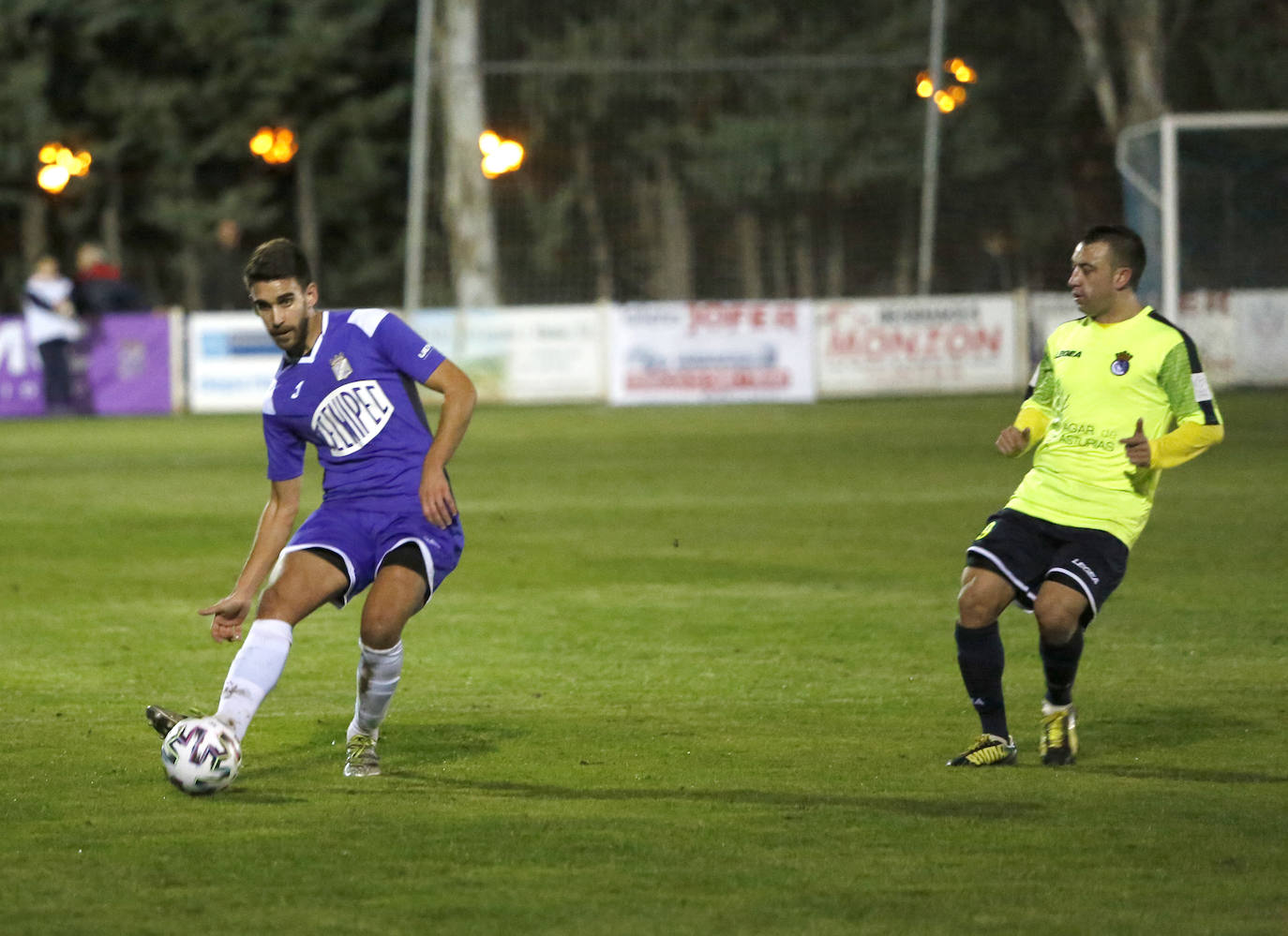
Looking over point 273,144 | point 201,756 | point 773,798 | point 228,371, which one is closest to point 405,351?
point 201,756

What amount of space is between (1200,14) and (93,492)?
32.5 metres

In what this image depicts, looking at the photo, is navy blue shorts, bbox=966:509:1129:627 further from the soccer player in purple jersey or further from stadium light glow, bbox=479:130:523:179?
stadium light glow, bbox=479:130:523:179

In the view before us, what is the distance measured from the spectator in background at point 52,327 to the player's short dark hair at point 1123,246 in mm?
21872

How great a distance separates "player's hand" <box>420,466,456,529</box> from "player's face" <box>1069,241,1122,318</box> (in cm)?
211

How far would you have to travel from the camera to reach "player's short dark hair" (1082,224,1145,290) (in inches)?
260

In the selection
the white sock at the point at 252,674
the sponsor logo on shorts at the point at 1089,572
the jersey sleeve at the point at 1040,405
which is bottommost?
the white sock at the point at 252,674

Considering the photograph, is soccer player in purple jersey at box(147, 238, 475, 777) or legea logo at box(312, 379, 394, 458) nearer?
soccer player in purple jersey at box(147, 238, 475, 777)

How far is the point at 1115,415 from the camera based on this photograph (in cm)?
662

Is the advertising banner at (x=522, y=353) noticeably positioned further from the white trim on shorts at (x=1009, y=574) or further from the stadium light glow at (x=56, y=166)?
the white trim on shorts at (x=1009, y=574)

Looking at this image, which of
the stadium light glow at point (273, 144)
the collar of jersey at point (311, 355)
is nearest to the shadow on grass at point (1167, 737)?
the collar of jersey at point (311, 355)

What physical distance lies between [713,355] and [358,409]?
Result: 68.8ft

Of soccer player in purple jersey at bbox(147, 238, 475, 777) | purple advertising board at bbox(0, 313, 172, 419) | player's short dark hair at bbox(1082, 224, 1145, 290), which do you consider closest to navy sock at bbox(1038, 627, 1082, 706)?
player's short dark hair at bbox(1082, 224, 1145, 290)

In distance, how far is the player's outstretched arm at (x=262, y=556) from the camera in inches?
241

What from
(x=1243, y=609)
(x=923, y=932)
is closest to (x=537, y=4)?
(x=1243, y=609)
